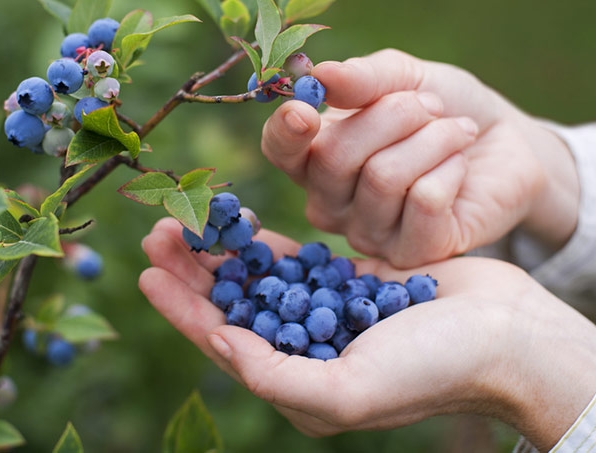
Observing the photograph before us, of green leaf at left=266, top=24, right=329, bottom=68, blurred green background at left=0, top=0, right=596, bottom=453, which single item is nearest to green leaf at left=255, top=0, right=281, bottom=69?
green leaf at left=266, top=24, right=329, bottom=68

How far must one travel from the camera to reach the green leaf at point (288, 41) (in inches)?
35.8

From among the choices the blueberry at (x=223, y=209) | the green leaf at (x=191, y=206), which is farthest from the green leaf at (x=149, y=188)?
the blueberry at (x=223, y=209)

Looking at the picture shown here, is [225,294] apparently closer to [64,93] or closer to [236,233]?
[236,233]

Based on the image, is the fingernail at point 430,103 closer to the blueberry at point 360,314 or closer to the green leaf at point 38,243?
the blueberry at point 360,314

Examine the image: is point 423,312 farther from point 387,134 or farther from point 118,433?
point 118,433

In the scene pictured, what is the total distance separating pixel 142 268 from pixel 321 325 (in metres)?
0.98

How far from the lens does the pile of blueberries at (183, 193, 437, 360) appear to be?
1.05m

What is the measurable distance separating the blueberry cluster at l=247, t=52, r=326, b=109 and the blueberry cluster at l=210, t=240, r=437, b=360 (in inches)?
12.7

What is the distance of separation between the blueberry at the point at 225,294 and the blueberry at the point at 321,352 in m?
0.17

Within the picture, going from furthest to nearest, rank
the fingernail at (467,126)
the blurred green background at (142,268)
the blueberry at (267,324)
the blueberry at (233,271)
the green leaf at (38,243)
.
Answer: the blurred green background at (142,268), the fingernail at (467,126), the blueberry at (233,271), the blueberry at (267,324), the green leaf at (38,243)

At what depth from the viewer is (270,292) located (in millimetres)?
1126

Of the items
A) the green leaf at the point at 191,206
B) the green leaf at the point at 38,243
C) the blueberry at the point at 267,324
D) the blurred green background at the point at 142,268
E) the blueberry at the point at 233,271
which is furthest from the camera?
the blurred green background at the point at 142,268

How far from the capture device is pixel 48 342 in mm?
1439

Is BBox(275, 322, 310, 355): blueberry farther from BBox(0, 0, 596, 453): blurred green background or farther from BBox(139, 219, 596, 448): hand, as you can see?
BBox(0, 0, 596, 453): blurred green background
